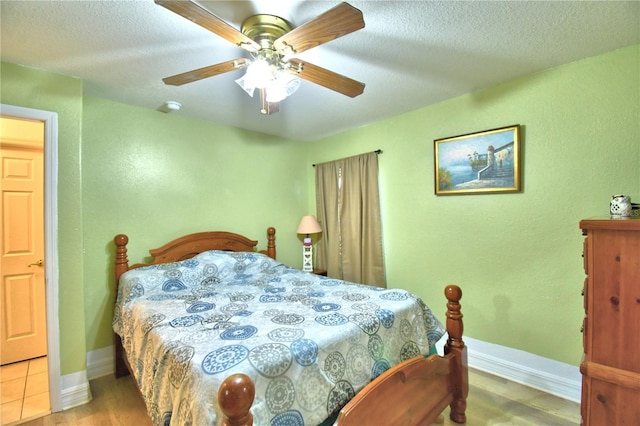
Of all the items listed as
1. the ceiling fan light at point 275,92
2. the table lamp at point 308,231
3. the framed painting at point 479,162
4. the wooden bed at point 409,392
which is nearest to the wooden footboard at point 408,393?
the wooden bed at point 409,392

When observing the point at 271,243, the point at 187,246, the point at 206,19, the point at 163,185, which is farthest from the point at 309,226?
the point at 206,19

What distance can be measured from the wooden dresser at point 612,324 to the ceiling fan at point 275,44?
1.50m

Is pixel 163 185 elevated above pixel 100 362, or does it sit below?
above

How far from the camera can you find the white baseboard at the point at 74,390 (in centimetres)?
200

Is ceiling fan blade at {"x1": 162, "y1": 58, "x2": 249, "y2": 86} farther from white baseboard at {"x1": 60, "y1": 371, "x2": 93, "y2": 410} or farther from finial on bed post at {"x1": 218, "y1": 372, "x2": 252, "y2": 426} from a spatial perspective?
white baseboard at {"x1": 60, "y1": 371, "x2": 93, "y2": 410}

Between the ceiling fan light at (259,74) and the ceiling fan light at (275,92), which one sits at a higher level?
the ceiling fan light at (259,74)

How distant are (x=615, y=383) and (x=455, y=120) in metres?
2.06

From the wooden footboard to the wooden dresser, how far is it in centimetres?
59

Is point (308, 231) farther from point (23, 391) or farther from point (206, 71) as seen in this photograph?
point (23, 391)

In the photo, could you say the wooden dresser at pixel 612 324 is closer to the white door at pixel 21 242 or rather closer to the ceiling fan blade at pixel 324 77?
the ceiling fan blade at pixel 324 77

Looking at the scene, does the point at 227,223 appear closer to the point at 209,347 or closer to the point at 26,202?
the point at 26,202

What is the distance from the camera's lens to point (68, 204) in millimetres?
2035

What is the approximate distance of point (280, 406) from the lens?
1.12 meters

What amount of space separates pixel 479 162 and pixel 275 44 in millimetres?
1923
